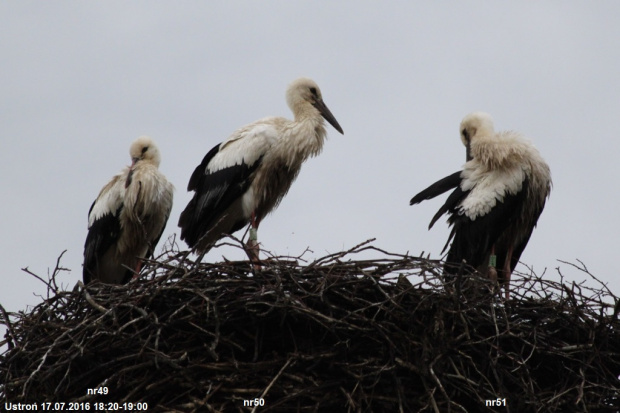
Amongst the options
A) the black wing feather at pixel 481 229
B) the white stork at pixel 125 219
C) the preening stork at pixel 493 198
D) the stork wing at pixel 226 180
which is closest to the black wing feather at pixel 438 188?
the preening stork at pixel 493 198

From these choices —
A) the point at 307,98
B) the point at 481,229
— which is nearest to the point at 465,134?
the point at 481,229

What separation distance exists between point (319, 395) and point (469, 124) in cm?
282

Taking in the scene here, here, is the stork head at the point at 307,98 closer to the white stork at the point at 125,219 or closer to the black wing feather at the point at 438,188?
the black wing feather at the point at 438,188

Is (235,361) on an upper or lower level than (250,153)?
lower

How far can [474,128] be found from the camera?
7.47 metres

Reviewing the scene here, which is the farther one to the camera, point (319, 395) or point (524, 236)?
point (524, 236)

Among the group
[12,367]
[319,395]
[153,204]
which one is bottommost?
[319,395]

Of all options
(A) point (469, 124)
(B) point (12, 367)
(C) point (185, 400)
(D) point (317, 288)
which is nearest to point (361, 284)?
(D) point (317, 288)

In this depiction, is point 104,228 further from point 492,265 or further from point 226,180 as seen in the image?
point 492,265

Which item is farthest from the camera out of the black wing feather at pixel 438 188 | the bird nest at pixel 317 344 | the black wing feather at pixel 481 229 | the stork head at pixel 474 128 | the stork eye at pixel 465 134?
the stork eye at pixel 465 134

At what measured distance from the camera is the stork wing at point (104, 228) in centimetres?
748

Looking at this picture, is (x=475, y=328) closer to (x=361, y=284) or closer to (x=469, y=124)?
(x=361, y=284)

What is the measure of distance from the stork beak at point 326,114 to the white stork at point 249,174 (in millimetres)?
57

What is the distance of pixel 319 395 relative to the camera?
17.4 ft
